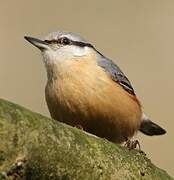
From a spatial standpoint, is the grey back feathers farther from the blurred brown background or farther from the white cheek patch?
the blurred brown background

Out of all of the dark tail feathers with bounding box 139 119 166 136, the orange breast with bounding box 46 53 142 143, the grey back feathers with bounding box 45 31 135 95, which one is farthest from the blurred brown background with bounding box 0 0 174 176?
the orange breast with bounding box 46 53 142 143

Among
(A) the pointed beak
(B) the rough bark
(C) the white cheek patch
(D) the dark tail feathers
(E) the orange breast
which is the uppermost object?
(B) the rough bark

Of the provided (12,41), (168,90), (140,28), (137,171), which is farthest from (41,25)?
(137,171)

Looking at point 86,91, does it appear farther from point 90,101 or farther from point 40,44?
point 40,44

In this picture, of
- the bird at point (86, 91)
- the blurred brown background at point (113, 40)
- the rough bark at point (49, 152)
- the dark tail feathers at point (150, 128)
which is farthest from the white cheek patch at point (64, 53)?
the rough bark at point (49, 152)

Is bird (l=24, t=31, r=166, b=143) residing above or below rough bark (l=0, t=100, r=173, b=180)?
below

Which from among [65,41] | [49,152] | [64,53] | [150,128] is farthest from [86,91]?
[49,152]
